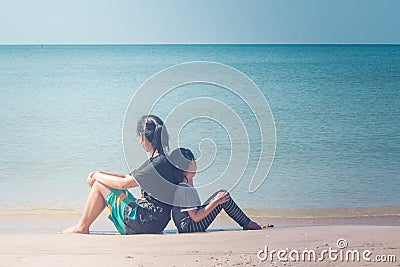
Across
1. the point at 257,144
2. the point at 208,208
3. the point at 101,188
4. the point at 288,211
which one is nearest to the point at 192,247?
the point at 208,208

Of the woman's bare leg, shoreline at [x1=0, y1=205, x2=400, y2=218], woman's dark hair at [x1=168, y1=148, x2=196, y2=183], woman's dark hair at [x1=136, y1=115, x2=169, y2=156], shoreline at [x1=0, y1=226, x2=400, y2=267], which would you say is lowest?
shoreline at [x1=0, y1=226, x2=400, y2=267]

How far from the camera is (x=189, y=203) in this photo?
19.5 ft

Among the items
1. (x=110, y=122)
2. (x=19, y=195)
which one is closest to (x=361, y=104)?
(x=110, y=122)

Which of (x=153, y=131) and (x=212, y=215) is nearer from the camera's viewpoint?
(x=153, y=131)

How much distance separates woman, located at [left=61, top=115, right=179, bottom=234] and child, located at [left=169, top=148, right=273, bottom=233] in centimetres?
7

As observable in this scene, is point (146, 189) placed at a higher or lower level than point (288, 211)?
lower

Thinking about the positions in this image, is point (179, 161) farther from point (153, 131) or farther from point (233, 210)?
point (233, 210)

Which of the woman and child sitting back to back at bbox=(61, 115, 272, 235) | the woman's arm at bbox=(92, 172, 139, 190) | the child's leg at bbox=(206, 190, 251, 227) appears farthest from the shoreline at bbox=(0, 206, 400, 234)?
the woman's arm at bbox=(92, 172, 139, 190)

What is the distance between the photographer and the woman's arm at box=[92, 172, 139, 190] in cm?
574

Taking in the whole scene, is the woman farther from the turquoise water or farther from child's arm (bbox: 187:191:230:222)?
the turquoise water

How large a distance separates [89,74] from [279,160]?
2847cm

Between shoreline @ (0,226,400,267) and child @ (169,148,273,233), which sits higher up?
child @ (169,148,273,233)

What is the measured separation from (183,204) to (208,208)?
0.19 metres

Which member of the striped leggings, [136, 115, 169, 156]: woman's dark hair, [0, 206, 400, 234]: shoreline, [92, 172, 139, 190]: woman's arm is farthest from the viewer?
[0, 206, 400, 234]: shoreline
